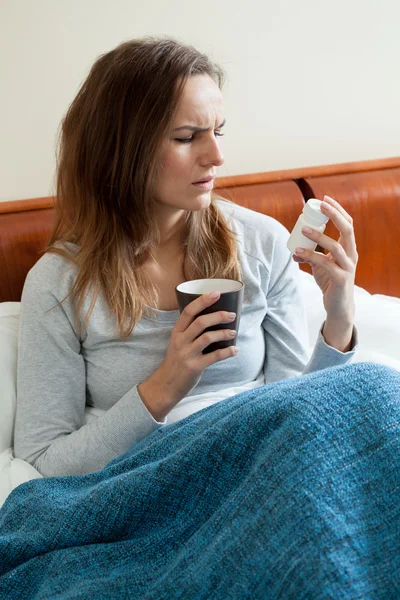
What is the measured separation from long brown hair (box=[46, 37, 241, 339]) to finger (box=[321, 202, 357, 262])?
0.74ft

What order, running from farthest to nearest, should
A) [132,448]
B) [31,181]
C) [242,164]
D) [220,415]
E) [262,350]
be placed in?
[242,164]
[31,181]
[262,350]
[132,448]
[220,415]

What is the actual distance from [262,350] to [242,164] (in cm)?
66

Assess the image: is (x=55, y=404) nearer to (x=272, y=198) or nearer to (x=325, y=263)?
(x=325, y=263)

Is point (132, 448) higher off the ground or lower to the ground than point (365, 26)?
lower

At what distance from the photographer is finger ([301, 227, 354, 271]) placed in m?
1.04

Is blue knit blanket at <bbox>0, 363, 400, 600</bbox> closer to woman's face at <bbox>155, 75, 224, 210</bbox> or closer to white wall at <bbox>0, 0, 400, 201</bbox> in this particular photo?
woman's face at <bbox>155, 75, 224, 210</bbox>

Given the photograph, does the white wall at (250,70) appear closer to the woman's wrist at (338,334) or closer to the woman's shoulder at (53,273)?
the woman's shoulder at (53,273)

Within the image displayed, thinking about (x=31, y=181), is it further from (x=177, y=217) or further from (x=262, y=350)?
(x=262, y=350)

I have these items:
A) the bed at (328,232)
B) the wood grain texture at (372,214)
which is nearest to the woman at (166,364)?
the bed at (328,232)

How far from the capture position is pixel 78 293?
1201mm

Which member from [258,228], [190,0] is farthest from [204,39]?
[258,228]

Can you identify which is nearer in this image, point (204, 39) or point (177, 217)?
point (177, 217)

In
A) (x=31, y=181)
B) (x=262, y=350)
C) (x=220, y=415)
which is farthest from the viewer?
(x=31, y=181)

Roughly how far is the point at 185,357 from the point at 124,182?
33cm
